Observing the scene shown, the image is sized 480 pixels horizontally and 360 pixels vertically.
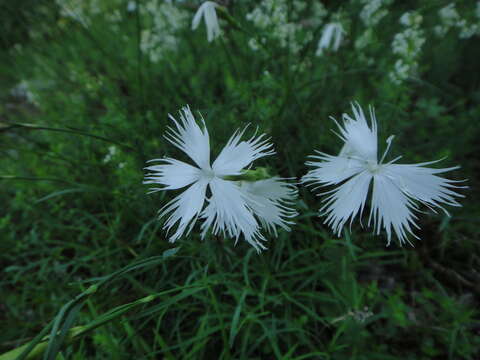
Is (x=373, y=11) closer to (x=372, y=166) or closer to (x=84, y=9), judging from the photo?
(x=372, y=166)

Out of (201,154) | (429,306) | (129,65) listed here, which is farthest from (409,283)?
(129,65)

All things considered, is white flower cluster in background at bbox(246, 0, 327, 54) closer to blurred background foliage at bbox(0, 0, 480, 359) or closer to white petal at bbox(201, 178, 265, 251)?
blurred background foliage at bbox(0, 0, 480, 359)

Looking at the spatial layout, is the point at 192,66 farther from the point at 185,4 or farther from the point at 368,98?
the point at 368,98

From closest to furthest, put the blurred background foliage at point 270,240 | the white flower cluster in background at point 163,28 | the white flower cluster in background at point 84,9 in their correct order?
the blurred background foliage at point 270,240 < the white flower cluster in background at point 163,28 < the white flower cluster in background at point 84,9

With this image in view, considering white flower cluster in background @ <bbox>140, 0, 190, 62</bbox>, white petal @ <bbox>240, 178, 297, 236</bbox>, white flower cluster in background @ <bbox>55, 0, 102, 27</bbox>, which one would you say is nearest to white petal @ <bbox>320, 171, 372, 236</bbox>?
white petal @ <bbox>240, 178, 297, 236</bbox>

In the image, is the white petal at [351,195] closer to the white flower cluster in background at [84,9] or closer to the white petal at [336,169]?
the white petal at [336,169]

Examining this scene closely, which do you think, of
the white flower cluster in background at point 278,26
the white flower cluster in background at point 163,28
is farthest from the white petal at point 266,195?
the white flower cluster in background at point 163,28

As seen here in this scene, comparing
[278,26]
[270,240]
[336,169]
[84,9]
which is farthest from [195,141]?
[84,9]

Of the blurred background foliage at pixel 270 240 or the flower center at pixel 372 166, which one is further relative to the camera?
the blurred background foliage at pixel 270 240
